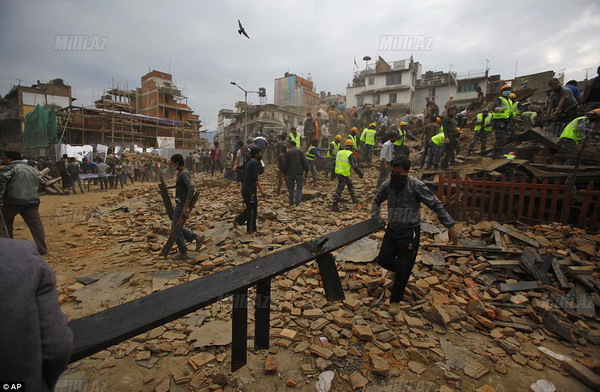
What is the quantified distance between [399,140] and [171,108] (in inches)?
1761

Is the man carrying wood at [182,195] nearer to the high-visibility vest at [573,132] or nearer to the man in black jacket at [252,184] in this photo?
the man in black jacket at [252,184]

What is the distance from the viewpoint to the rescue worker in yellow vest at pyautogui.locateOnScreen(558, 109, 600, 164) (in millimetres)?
6039

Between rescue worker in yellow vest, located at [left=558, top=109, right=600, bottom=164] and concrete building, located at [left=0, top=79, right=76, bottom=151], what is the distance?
4335 cm

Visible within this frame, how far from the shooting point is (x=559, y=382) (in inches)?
103

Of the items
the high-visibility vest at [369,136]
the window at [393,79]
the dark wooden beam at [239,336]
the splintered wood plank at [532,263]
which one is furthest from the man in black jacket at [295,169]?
the window at [393,79]

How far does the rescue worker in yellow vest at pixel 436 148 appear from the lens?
982cm

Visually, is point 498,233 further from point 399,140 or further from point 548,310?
point 399,140

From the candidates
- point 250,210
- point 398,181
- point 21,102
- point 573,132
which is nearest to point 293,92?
point 21,102

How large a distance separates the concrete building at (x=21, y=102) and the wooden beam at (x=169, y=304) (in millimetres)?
40467

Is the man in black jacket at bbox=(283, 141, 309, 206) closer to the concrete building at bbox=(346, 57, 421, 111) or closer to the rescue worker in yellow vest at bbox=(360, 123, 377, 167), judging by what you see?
the rescue worker in yellow vest at bbox=(360, 123, 377, 167)

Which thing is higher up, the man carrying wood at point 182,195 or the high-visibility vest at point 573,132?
the high-visibility vest at point 573,132

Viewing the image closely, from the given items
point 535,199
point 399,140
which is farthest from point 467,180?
point 399,140

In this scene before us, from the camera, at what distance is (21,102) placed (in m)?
34.7

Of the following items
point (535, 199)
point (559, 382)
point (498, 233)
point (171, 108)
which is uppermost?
point (171, 108)
